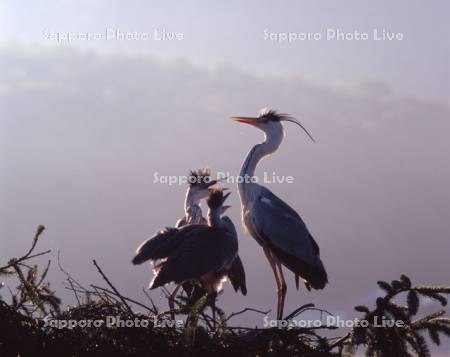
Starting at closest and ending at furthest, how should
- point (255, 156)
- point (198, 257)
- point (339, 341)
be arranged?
point (339, 341) → point (198, 257) → point (255, 156)

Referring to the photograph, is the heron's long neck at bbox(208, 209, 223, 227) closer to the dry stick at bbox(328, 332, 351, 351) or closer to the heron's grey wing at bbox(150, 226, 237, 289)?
the heron's grey wing at bbox(150, 226, 237, 289)

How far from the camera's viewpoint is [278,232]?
9875 millimetres

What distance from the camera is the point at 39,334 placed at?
616 centimetres

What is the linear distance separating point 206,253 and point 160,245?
532 millimetres

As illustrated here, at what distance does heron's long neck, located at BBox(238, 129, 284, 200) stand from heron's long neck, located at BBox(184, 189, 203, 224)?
1374 mm

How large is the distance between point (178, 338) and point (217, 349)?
316mm

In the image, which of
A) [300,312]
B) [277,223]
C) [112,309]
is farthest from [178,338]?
[277,223]

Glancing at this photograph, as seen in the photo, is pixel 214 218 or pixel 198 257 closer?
pixel 198 257

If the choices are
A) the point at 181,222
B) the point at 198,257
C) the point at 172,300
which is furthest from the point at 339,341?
the point at 181,222

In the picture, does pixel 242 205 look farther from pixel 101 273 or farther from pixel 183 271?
pixel 101 273

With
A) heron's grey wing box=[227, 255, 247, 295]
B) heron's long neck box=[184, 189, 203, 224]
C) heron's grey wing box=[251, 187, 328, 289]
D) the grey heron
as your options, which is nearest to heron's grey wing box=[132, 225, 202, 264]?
the grey heron

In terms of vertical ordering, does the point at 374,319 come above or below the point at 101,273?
below

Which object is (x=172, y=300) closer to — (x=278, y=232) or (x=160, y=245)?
(x=160, y=245)

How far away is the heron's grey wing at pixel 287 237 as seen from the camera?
9742mm
